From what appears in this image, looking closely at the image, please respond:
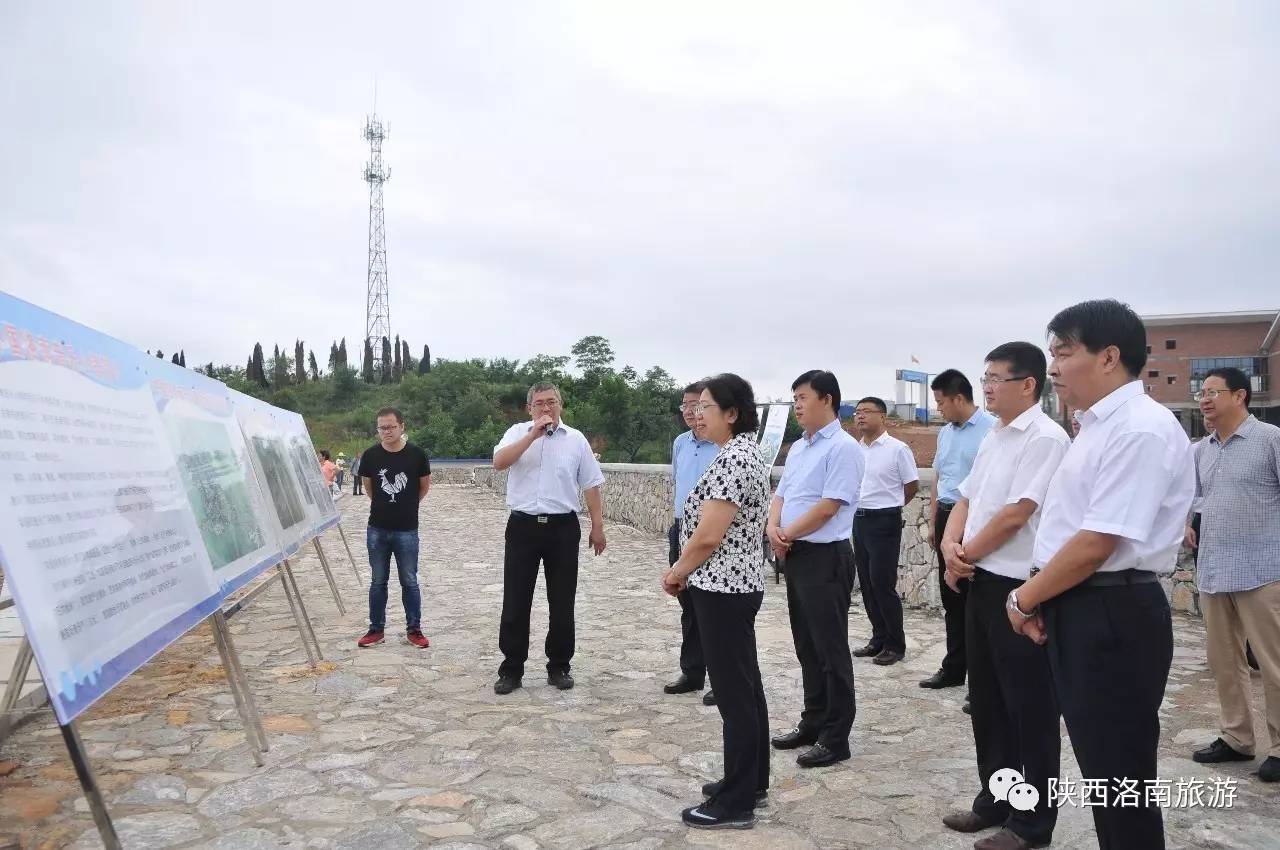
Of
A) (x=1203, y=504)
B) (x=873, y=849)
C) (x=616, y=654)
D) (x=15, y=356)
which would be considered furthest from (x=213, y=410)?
(x=1203, y=504)

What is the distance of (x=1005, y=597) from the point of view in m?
3.16

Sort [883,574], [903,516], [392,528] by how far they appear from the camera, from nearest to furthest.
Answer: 1. [883,574]
2. [392,528]
3. [903,516]

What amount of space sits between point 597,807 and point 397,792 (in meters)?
0.83

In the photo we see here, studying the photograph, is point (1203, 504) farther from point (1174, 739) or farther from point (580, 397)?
point (580, 397)

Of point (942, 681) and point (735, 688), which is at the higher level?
point (735, 688)

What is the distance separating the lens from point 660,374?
47562mm

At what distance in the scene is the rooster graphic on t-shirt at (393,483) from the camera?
249 inches

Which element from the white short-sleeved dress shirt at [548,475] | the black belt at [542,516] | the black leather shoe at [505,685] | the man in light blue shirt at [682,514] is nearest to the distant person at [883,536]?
the man in light blue shirt at [682,514]

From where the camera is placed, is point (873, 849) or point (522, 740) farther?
point (522, 740)

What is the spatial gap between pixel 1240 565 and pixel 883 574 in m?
2.32

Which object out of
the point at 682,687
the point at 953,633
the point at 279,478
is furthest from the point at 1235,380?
the point at 279,478

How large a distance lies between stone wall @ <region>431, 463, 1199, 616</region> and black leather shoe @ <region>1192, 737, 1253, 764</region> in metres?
2.93

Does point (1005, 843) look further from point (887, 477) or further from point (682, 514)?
point (887, 477)

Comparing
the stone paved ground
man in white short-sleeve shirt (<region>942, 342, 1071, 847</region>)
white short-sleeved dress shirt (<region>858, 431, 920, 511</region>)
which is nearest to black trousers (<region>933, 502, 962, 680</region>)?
the stone paved ground
